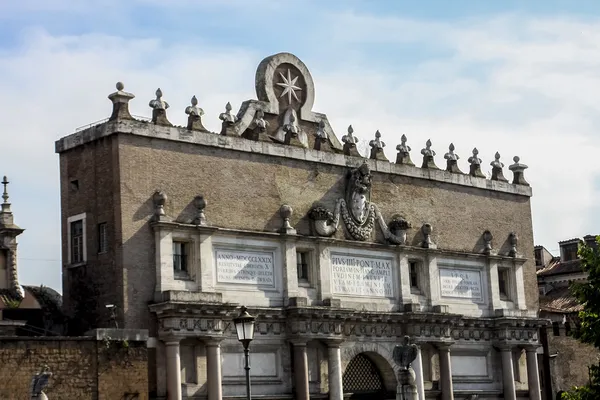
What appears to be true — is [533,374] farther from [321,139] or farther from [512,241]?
[321,139]

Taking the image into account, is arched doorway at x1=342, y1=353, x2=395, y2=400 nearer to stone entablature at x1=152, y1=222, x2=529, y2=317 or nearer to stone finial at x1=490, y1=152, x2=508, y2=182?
stone entablature at x1=152, y1=222, x2=529, y2=317

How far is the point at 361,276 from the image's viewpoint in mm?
38812

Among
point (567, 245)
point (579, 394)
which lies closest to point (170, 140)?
point (579, 394)

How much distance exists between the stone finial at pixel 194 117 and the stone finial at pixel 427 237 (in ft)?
30.8

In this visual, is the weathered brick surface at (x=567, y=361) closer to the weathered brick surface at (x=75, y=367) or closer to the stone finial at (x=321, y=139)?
the stone finial at (x=321, y=139)

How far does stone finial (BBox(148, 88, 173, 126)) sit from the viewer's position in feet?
113

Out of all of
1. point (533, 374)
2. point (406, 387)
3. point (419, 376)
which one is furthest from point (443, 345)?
point (406, 387)

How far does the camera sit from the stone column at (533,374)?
4319 cm

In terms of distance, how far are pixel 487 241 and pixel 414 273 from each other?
4.17 metres

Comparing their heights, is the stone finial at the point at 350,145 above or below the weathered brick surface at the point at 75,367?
above

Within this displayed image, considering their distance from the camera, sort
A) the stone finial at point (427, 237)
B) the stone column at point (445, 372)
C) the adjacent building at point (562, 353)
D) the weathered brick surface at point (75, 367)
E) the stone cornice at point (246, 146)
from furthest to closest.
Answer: the adjacent building at point (562, 353)
the stone finial at point (427, 237)
the stone column at point (445, 372)
the stone cornice at point (246, 146)
the weathered brick surface at point (75, 367)

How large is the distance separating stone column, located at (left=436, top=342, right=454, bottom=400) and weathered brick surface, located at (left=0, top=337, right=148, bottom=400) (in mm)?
12196

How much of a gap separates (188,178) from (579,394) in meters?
12.1

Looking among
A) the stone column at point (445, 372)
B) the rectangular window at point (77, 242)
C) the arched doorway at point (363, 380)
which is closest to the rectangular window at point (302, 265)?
the arched doorway at point (363, 380)
